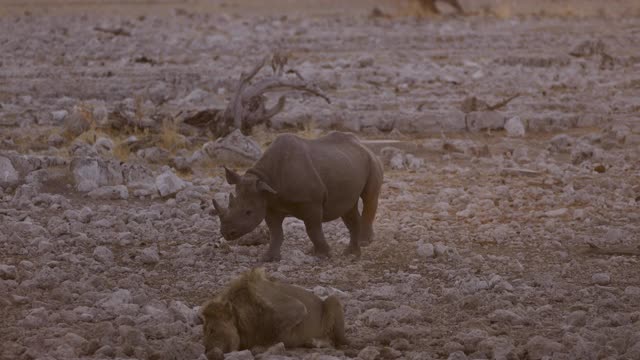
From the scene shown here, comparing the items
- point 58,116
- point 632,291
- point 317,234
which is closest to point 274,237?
point 317,234

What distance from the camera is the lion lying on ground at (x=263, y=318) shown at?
630 cm

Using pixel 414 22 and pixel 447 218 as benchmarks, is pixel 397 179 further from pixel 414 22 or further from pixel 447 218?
pixel 414 22

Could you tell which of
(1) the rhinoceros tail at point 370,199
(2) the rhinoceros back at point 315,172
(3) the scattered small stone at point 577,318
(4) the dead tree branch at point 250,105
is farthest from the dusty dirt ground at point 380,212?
(2) the rhinoceros back at point 315,172

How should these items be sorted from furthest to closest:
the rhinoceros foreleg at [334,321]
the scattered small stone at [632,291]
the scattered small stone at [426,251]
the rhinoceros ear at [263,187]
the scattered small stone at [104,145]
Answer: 1. the scattered small stone at [104,145]
2. the scattered small stone at [426,251]
3. the rhinoceros ear at [263,187]
4. the scattered small stone at [632,291]
5. the rhinoceros foreleg at [334,321]

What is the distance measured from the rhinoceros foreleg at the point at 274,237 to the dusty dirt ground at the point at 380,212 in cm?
10

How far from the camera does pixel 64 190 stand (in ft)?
36.8

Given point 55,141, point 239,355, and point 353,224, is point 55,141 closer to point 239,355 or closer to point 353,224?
point 353,224

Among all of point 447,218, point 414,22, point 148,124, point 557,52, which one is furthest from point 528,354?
point 414,22

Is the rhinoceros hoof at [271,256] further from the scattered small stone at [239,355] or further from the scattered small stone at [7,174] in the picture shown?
the scattered small stone at [7,174]

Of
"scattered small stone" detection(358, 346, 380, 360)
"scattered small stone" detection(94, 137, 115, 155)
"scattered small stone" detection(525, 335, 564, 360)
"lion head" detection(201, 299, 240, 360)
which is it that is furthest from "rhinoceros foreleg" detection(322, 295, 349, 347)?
"scattered small stone" detection(94, 137, 115, 155)

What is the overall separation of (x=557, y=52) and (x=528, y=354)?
20.8m

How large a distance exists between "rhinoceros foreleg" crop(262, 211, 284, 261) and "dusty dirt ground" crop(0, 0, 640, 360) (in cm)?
10

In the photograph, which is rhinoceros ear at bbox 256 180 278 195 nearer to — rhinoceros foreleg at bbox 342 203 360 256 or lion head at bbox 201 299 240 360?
rhinoceros foreleg at bbox 342 203 360 256

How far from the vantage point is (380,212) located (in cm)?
1060
